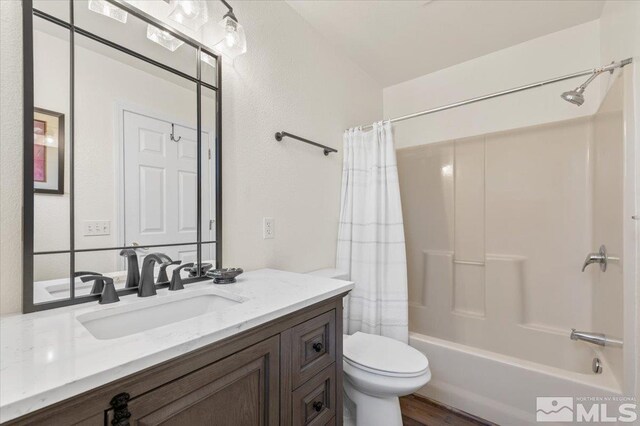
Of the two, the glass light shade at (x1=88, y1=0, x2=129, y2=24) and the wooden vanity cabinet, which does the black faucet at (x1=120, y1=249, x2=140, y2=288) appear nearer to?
the wooden vanity cabinet

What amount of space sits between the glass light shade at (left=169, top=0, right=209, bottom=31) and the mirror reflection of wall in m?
0.12

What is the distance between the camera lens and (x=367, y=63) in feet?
7.59

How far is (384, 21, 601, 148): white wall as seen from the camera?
190 cm

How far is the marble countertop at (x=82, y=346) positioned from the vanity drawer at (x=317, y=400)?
11.3 inches

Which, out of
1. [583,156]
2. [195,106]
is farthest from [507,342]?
[195,106]

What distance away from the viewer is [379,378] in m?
1.30

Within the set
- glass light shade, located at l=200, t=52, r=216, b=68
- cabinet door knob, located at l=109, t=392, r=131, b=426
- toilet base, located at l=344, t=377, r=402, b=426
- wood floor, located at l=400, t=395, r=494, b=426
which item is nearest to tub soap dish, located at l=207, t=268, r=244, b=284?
cabinet door knob, located at l=109, t=392, r=131, b=426

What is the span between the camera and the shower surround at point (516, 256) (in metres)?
1.55

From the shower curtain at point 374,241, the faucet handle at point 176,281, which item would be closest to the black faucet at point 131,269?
the faucet handle at point 176,281

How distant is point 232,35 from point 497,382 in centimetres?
230

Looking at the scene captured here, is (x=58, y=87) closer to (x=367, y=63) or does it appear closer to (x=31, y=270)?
(x=31, y=270)

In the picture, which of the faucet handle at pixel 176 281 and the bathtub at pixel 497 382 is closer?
the faucet handle at pixel 176 281

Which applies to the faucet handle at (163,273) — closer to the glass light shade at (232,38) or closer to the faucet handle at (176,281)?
the faucet handle at (176,281)

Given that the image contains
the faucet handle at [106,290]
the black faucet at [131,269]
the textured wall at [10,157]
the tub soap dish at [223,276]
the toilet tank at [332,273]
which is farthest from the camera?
the toilet tank at [332,273]
